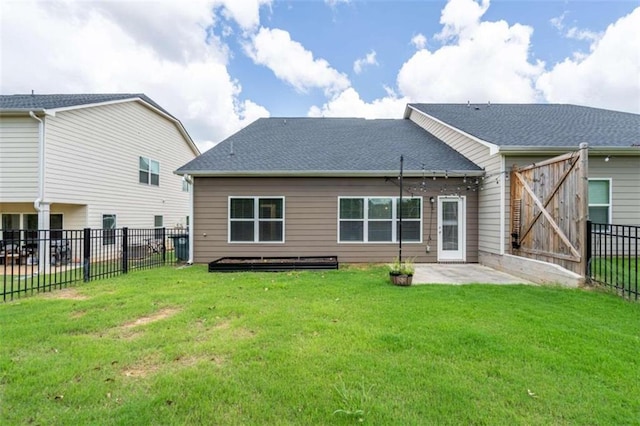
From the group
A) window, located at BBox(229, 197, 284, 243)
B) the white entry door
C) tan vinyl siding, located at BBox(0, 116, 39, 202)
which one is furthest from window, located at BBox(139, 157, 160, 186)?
the white entry door

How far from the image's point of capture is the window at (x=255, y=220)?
369 inches

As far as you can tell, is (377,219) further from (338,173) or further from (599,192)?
(599,192)

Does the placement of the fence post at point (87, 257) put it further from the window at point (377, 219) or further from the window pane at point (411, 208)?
the window pane at point (411, 208)

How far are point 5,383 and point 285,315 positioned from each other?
2.81 m

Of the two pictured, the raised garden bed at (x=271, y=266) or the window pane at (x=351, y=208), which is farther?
the window pane at (x=351, y=208)

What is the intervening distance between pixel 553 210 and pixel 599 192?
296cm

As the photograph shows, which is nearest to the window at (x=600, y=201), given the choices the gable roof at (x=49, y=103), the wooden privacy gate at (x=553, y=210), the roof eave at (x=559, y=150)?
the roof eave at (x=559, y=150)

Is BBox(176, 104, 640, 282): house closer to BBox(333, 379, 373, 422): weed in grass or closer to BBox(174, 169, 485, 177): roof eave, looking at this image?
BBox(174, 169, 485, 177): roof eave

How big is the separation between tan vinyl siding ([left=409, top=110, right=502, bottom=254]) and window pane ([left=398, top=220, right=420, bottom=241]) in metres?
1.88

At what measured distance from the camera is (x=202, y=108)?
66.6ft

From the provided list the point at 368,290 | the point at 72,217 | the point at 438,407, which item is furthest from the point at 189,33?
the point at 438,407

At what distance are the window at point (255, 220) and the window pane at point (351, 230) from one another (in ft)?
6.27

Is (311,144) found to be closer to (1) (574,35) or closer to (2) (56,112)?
(2) (56,112)

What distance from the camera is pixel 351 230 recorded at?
9391 mm
